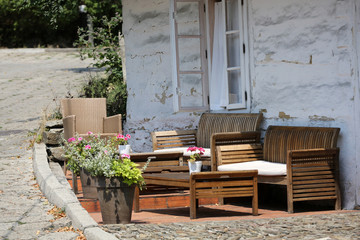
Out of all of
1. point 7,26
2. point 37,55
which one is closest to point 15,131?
point 37,55

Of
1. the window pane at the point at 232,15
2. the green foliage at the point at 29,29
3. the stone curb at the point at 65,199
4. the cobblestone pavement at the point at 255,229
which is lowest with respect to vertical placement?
the cobblestone pavement at the point at 255,229

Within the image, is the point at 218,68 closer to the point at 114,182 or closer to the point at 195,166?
the point at 195,166

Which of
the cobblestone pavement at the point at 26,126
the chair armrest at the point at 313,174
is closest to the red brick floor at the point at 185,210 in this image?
the chair armrest at the point at 313,174

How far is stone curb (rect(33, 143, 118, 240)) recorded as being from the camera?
4.49 meters

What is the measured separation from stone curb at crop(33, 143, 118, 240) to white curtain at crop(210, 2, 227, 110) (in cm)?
225

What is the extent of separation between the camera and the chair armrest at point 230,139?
6.67 metres

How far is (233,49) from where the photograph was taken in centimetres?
793

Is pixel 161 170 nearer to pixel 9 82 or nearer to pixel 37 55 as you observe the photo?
pixel 9 82

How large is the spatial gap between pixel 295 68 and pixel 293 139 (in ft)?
2.70

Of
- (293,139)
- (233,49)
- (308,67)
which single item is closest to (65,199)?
(293,139)

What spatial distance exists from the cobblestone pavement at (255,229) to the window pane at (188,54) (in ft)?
11.3

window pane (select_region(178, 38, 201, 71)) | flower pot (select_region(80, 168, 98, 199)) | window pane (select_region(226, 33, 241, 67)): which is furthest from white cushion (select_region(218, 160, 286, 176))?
window pane (select_region(178, 38, 201, 71))

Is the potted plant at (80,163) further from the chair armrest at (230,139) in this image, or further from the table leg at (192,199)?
the chair armrest at (230,139)

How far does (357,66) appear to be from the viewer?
612 centimetres
